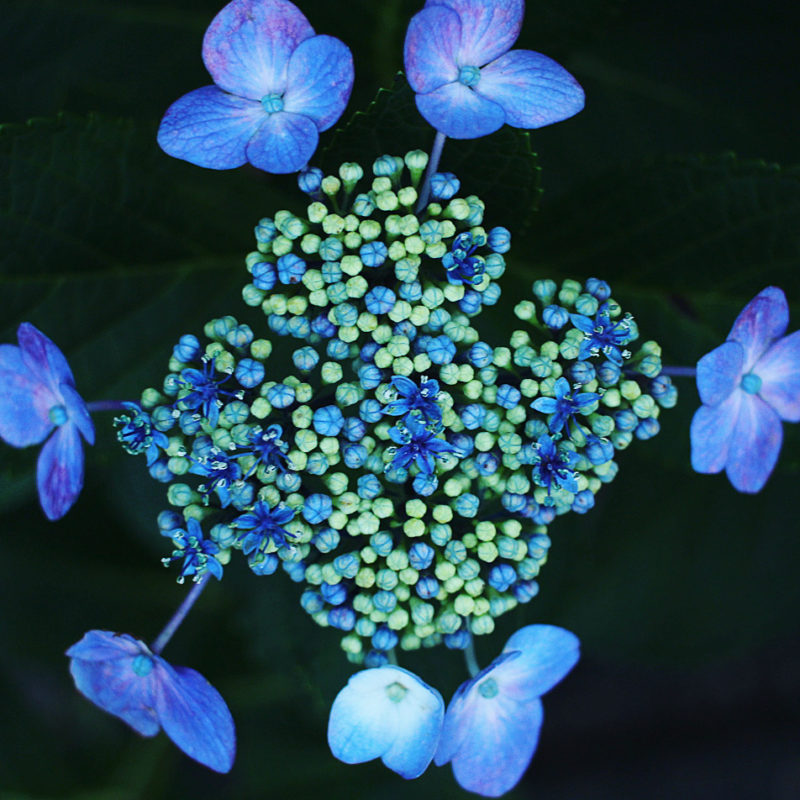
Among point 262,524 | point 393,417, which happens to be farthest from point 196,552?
point 393,417

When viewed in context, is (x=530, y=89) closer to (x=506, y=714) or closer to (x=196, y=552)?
(x=196, y=552)

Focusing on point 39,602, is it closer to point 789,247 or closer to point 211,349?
point 211,349

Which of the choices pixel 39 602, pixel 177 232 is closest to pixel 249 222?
pixel 177 232

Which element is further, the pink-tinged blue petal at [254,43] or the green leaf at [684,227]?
the green leaf at [684,227]

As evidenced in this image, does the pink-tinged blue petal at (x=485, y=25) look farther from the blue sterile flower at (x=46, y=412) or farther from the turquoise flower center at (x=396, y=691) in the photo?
A: the turquoise flower center at (x=396, y=691)

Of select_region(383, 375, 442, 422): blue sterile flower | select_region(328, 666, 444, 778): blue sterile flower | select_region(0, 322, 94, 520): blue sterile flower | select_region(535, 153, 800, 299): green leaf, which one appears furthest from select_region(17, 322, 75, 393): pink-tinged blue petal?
select_region(535, 153, 800, 299): green leaf

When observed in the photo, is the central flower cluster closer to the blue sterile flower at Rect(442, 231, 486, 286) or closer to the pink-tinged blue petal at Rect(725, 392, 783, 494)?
the blue sterile flower at Rect(442, 231, 486, 286)

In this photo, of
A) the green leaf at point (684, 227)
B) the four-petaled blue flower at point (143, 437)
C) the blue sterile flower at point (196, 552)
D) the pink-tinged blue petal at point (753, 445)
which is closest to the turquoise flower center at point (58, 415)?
the four-petaled blue flower at point (143, 437)
